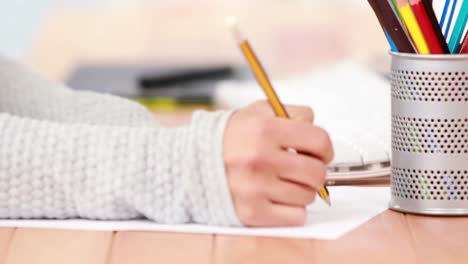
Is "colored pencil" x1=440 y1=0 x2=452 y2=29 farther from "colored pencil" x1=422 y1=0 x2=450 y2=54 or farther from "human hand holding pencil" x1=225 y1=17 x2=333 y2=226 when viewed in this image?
"human hand holding pencil" x1=225 y1=17 x2=333 y2=226

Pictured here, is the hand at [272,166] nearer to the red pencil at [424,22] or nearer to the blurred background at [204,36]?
the red pencil at [424,22]

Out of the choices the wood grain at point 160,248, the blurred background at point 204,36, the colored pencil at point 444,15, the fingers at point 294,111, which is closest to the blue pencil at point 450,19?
the colored pencil at point 444,15

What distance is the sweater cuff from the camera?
87 cm

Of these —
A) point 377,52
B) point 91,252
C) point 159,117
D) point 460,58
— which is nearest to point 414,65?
point 460,58

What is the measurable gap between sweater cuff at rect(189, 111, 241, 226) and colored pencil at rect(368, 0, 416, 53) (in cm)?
15

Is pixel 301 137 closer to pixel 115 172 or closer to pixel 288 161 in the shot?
pixel 288 161

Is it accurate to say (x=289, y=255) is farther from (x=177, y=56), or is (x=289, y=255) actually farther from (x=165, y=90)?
(x=177, y=56)

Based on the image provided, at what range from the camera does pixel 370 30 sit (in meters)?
2.52

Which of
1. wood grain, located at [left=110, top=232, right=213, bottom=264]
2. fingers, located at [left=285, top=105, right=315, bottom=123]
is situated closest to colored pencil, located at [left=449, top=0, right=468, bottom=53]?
fingers, located at [left=285, top=105, right=315, bottom=123]

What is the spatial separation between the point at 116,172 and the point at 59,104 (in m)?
→ 0.35

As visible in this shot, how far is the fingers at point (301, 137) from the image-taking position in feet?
2.88

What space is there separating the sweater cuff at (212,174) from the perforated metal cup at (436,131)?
6.1 inches

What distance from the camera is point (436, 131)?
94cm

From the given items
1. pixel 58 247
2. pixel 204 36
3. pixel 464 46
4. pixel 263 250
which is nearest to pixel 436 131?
pixel 464 46
